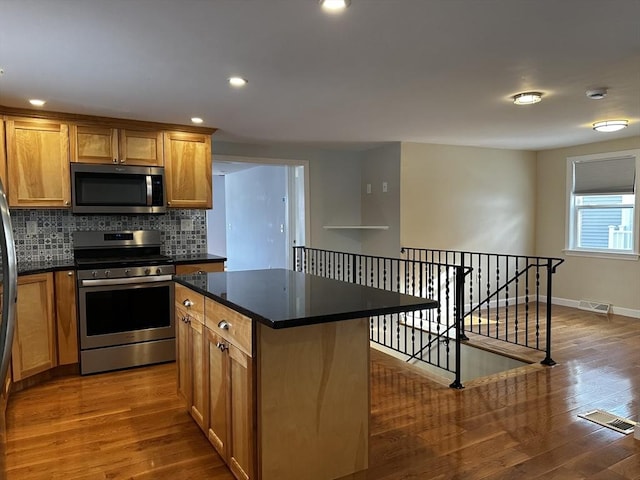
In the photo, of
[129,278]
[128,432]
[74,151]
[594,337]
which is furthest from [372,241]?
[128,432]

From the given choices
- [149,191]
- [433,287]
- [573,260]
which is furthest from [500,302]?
[149,191]

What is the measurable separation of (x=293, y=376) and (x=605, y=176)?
556 cm

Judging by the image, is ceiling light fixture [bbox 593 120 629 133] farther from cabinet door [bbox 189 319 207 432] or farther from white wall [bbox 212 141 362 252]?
cabinet door [bbox 189 319 207 432]

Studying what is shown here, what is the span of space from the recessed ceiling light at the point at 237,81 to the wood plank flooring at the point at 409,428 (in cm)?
219

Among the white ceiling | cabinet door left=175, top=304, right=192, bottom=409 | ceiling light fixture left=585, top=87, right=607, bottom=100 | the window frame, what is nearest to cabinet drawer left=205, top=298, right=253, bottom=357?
cabinet door left=175, top=304, right=192, bottom=409

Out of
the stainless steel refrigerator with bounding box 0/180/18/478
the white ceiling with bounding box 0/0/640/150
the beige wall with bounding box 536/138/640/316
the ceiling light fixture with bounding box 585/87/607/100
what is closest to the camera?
the stainless steel refrigerator with bounding box 0/180/18/478

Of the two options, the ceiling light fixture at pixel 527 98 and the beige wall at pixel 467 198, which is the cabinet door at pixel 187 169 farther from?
the ceiling light fixture at pixel 527 98

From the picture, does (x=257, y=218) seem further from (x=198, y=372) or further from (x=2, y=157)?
(x=198, y=372)

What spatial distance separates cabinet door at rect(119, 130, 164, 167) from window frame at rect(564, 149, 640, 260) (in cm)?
529

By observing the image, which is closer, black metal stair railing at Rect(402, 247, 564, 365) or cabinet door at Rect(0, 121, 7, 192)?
cabinet door at Rect(0, 121, 7, 192)

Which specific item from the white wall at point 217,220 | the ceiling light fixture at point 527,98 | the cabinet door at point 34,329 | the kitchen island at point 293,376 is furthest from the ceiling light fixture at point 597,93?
the white wall at point 217,220

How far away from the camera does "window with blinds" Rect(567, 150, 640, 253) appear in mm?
5598

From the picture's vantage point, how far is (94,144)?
3957 millimetres

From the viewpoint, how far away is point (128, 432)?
8.89 ft
